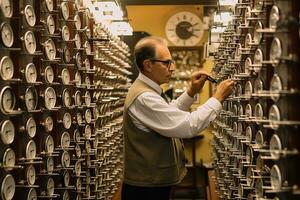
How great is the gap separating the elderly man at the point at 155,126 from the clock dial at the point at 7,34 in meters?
1.30

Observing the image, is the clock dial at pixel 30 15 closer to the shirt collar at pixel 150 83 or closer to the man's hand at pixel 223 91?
the shirt collar at pixel 150 83

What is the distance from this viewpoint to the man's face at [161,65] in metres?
4.31

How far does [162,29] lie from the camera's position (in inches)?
447

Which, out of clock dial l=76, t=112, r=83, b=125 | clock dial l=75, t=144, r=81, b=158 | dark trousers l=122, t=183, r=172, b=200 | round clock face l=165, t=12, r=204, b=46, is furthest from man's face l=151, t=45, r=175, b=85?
round clock face l=165, t=12, r=204, b=46

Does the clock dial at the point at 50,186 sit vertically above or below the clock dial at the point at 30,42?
below

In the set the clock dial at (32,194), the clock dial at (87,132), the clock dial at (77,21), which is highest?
the clock dial at (77,21)

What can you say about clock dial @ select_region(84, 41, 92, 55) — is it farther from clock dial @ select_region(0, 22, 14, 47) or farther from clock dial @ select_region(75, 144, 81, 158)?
clock dial @ select_region(0, 22, 14, 47)

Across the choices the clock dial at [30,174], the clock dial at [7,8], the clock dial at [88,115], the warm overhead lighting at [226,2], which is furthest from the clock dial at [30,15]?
the warm overhead lighting at [226,2]

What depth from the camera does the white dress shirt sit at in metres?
3.86

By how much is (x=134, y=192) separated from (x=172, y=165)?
0.38 metres

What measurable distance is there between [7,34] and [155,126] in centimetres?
143

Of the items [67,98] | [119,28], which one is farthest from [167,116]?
[119,28]

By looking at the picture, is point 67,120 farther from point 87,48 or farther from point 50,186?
point 87,48

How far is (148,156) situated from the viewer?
4188 millimetres
